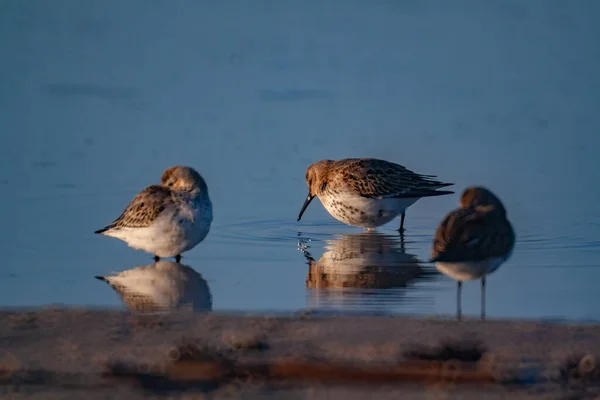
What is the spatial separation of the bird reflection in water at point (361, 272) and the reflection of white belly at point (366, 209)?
35 cm

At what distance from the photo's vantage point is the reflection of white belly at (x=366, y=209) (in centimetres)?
1073

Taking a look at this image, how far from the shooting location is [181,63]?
17703 mm

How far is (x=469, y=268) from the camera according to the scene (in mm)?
7133

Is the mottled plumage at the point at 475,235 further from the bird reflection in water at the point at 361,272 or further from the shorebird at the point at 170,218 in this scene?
the shorebird at the point at 170,218

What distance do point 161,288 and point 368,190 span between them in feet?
11.2

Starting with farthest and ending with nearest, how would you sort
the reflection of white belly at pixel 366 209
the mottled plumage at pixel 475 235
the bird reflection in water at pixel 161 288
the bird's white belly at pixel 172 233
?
the reflection of white belly at pixel 366 209, the bird's white belly at pixel 172 233, the bird reflection in water at pixel 161 288, the mottled plumage at pixel 475 235

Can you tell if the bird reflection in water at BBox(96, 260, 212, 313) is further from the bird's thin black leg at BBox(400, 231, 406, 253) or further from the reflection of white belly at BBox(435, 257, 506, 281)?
the bird's thin black leg at BBox(400, 231, 406, 253)

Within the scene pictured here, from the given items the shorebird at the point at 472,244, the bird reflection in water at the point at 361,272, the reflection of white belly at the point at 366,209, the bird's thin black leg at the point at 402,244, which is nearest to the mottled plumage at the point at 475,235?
the shorebird at the point at 472,244

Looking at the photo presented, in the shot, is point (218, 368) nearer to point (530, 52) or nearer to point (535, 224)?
point (535, 224)

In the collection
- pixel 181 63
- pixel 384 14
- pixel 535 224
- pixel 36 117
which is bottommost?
pixel 535 224

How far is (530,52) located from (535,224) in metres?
8.78

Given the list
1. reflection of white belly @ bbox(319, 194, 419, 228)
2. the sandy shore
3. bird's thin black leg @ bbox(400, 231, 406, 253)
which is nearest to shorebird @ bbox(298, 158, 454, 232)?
reflection of white belly @ bbox(319, 194, 419, 228)

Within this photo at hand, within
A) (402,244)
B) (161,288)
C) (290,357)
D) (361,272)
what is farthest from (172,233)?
(290,357)

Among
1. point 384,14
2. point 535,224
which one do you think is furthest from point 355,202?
point 384,14
